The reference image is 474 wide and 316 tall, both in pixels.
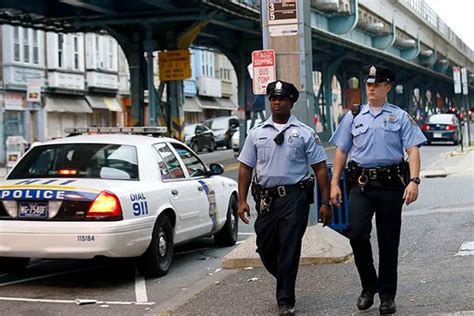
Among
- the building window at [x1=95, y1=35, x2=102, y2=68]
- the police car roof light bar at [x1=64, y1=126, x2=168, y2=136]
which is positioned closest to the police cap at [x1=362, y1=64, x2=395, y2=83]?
the police car roof light bar at [x1=64, y1=126, x2=168, y2=136]

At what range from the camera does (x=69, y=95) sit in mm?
43844

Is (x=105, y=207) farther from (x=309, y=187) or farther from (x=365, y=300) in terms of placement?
(x=365, y=300)

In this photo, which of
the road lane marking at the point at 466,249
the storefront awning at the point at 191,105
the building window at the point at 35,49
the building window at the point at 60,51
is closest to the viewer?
the road lane marking at the point at 466,249

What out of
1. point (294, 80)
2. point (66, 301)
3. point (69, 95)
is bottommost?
point (66, 301)

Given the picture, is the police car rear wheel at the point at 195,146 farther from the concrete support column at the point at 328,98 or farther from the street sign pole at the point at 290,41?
Answer: the street sign pole at the point at 290,41

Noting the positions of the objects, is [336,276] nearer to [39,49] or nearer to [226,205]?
[226,205]

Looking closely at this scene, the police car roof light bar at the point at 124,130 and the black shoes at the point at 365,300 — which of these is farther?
the police car roof light bar at the point at 124,130

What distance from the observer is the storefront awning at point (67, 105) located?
1639 inches

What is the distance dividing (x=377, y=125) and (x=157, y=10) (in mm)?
22741

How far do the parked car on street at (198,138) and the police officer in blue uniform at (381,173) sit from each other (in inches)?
1426

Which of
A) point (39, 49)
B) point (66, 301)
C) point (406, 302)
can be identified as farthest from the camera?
point (39, 49)

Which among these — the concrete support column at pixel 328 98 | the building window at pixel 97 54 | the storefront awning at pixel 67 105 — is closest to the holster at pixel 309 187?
the storefront awning at pixel 67 105

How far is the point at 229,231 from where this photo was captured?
10797 mm

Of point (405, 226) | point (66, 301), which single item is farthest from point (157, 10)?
point (66, 301)
